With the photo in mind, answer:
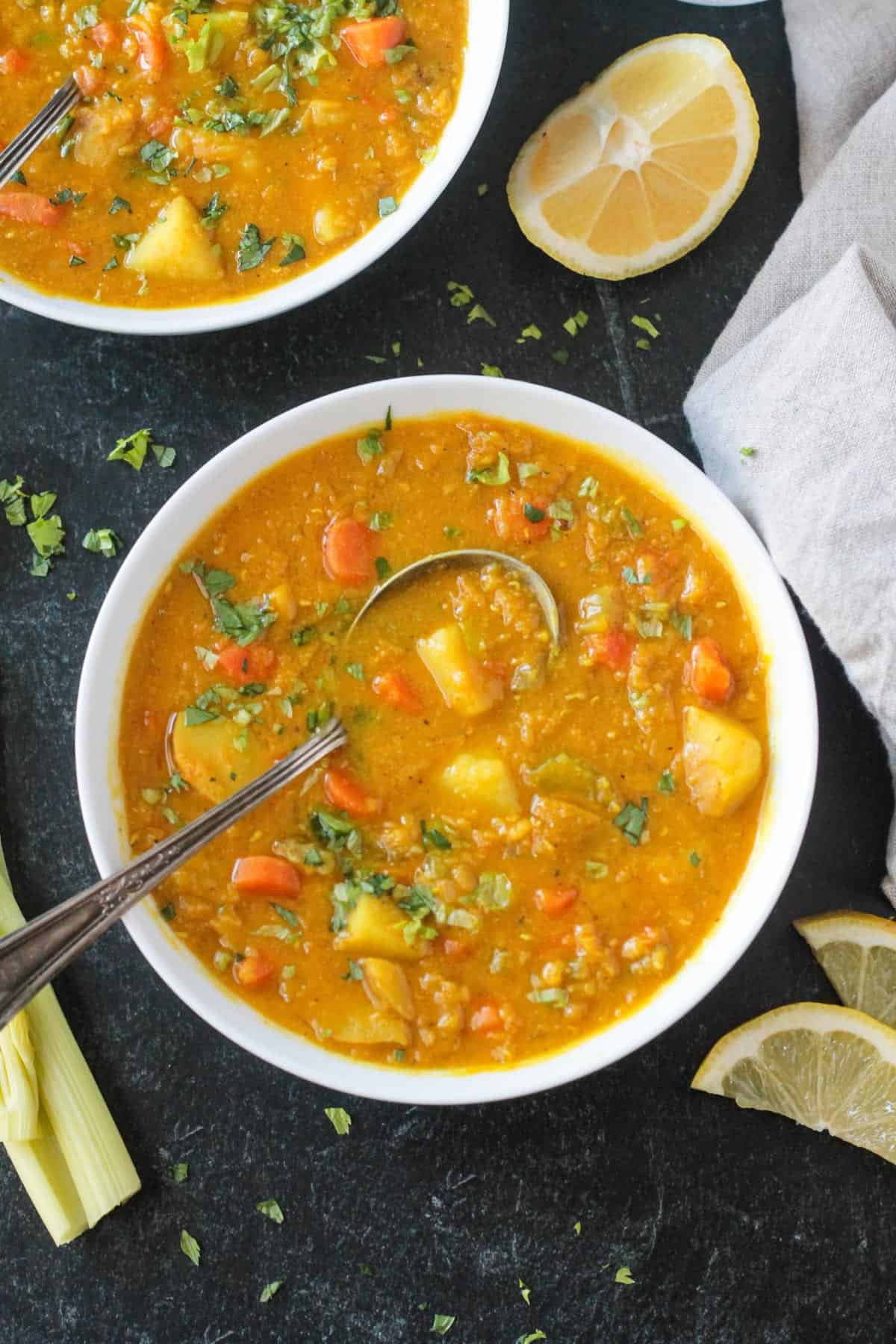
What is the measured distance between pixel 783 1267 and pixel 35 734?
3.04 m

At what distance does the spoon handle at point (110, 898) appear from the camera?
285 centimetres

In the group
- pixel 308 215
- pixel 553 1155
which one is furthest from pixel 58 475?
pixel 553 1155

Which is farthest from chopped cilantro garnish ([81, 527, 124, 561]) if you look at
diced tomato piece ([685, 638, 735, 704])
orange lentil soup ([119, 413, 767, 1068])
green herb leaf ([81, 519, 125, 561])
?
diced tomato piece ([685, 638, 735, 704])

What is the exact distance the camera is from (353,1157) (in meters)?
4.00

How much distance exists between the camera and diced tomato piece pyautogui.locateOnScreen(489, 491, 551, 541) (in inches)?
146

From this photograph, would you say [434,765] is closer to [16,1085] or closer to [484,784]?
[484,784]

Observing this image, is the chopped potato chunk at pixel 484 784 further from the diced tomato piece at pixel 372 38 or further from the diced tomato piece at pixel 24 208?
the diced tomato piece at pixel 372 38

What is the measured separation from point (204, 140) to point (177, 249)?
37 centimetres

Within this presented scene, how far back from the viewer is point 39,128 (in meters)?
3.80

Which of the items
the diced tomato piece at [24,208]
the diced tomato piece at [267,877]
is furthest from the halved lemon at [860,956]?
the diced tomato piece at [24,208]

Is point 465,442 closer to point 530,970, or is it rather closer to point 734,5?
point 530,970

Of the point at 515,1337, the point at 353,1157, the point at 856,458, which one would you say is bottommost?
the point at 515,1337

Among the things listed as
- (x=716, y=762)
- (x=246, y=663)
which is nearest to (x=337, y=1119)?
(x=246, y=663)

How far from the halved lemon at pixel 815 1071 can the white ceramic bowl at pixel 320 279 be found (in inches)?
108
